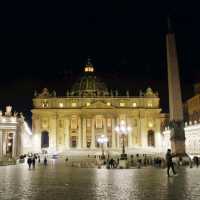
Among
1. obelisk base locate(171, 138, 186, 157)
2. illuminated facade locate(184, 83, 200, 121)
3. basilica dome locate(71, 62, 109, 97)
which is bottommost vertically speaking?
obelisk base locate(171, 138, 186, 157)

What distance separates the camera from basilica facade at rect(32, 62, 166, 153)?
98.1 metres

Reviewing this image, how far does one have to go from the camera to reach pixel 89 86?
112 m

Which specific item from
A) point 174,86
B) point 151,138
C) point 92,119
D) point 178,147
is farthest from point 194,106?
point 174,86

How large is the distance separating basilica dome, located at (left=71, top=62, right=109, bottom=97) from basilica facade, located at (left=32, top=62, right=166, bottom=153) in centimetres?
737

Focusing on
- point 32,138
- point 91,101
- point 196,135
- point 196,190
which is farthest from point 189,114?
point 196,190

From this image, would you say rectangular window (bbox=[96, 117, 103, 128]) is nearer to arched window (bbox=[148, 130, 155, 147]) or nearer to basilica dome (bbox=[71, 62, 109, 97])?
basilica dome (bbox=[71, 62, 109, 97])

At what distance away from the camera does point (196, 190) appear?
14062 millimetres

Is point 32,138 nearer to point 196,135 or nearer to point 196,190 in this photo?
point 196,135

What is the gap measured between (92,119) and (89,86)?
16077 millimetres

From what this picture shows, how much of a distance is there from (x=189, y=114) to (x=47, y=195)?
92309mm

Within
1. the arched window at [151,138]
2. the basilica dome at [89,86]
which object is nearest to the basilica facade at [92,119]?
the arched window at [151,138]

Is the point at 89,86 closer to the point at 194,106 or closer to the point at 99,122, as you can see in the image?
the point at 99,122

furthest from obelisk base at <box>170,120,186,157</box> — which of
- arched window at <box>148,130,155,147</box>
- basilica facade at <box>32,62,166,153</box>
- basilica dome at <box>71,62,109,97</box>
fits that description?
basilica dome at <box>71,62,109,97</box>

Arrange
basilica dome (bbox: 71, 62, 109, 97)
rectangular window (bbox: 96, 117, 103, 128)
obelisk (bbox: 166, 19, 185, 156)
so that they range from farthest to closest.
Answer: basilica dome (bbox: 71, 62, 109, 97) < rectangular window (bbox: 96, 117, 103, 128) < obelisk (bbox: 166, 19, 185, 156)
